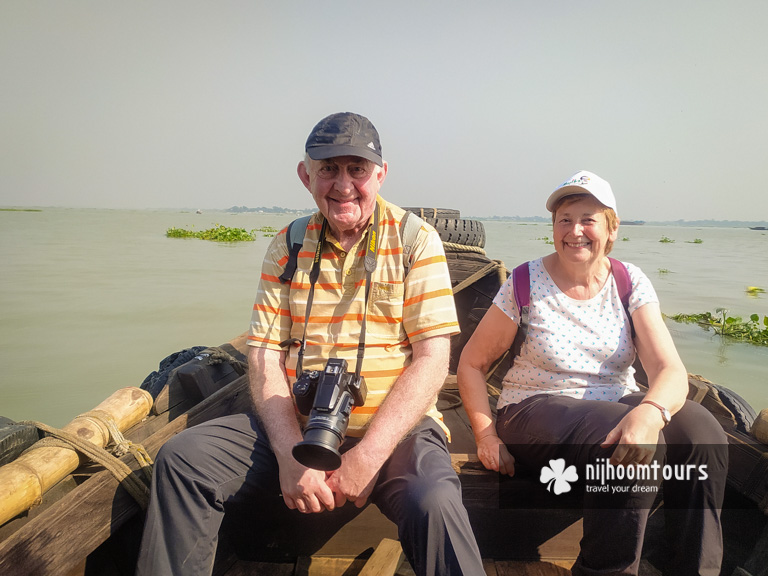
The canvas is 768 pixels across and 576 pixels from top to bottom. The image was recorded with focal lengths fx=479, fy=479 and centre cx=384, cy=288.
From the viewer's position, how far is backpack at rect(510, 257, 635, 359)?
6.66ft

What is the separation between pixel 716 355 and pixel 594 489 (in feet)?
17.2

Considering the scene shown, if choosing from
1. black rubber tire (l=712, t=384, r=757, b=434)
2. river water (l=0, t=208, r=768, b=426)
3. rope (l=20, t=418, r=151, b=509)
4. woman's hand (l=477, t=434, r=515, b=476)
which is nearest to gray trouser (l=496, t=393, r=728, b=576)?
woman's hand (l=477, t=434, r=515, b=476)

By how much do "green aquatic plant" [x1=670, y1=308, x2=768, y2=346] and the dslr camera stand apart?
6.22 metres

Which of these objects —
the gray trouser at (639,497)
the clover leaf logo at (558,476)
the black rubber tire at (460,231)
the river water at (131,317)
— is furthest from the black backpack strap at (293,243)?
the black rubber tire at (460,231)

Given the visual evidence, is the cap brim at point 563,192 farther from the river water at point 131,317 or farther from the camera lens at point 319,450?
the river water at point 131,317

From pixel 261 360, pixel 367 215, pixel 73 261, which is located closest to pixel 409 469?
pixel 261 360

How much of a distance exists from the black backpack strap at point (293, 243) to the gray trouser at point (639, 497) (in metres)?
1.18

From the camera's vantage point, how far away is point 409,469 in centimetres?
162

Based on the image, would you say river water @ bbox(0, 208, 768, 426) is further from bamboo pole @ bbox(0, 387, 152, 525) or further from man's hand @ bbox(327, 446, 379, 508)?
man's hand @ bbox(327, 446, 379, 508)

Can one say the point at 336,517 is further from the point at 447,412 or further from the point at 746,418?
the point at 746,418

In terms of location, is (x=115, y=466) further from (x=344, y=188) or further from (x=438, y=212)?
(x=438, y=212)

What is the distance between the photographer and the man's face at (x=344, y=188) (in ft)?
6.25

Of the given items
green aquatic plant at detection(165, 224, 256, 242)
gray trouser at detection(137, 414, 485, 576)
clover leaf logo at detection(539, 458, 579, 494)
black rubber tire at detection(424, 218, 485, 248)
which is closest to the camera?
gray trouser at detection(137, 414, 485, 576)

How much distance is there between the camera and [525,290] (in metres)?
2.11
